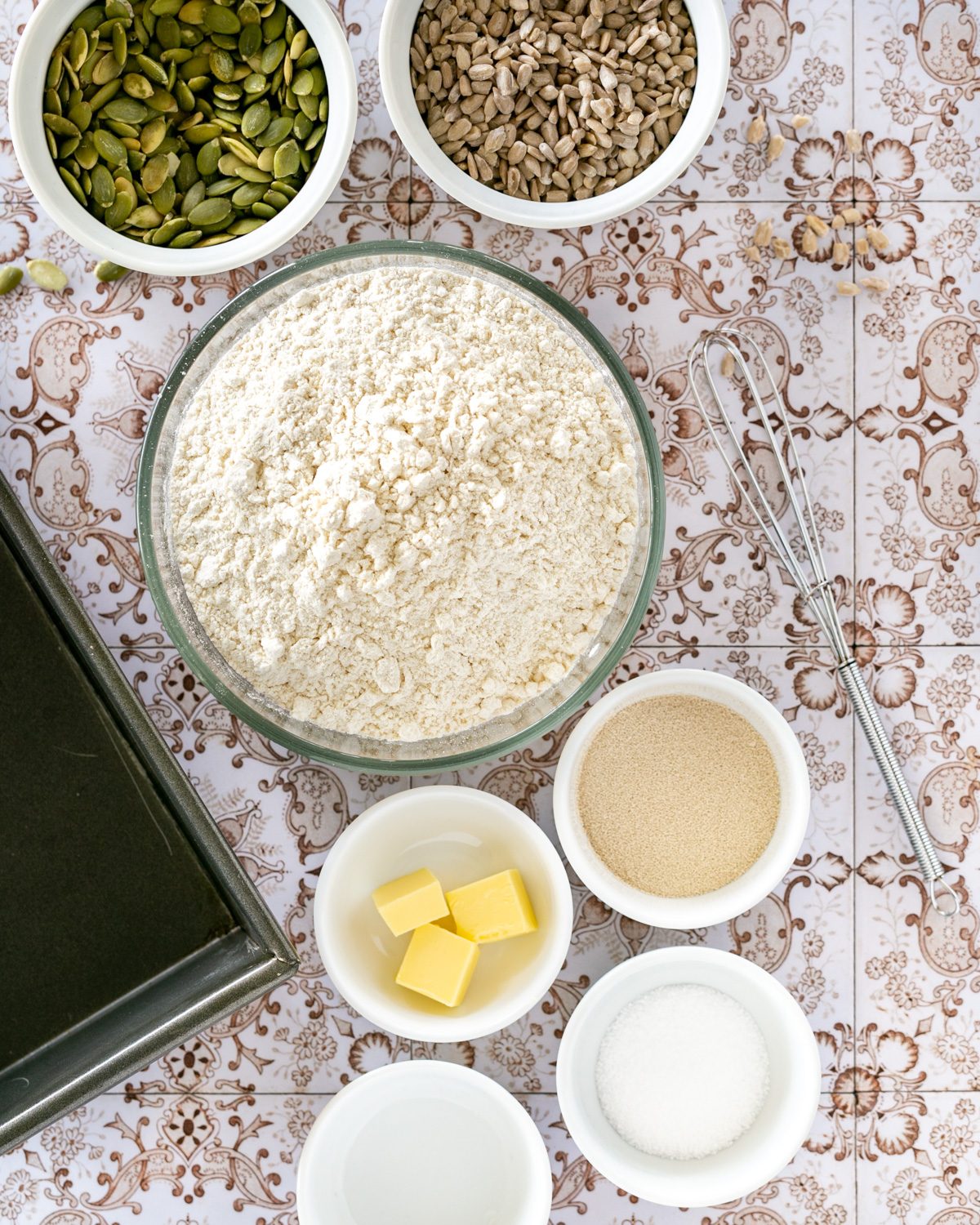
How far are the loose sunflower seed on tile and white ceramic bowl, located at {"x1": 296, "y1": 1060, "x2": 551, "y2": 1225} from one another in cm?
87

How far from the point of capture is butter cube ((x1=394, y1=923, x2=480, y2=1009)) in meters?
0.94

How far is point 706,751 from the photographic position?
982mm

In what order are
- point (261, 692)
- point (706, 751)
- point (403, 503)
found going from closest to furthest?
point (403, 503) < point (261, 692) < point (706, 751)

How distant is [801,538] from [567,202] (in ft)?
1.38

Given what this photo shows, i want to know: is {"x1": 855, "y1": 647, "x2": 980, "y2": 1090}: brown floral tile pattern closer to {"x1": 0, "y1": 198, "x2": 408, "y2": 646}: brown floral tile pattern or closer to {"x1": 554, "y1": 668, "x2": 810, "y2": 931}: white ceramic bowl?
{"x1": 554, "y1": 668, "x2": 810, "y2": 931}: white ceramic bowl

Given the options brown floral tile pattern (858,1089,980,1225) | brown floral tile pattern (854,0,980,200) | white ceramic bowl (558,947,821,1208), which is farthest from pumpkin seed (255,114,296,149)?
brown floral tile pattern (858,1089,980,1225)

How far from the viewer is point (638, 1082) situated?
39.1 inches

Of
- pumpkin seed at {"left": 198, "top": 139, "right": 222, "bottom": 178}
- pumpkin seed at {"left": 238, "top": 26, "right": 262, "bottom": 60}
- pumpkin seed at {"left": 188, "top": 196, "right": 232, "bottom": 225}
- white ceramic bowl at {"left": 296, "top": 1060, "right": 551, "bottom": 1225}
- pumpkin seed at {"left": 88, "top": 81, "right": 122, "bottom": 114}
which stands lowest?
white ceramic bowl at {"left": 296, "top": 1060, "right": 551, "bottom": 1225}

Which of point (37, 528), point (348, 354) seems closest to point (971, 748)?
point (348, 354)

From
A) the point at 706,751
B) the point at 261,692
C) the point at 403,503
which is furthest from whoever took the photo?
the point at 706,751

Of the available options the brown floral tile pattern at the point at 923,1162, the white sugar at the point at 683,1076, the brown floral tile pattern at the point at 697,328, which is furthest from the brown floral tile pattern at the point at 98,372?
the brown floral tile pattern at the point at 923,1162

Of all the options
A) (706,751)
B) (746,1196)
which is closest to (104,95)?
(706,751)

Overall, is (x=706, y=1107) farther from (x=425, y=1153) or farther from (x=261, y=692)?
(x=261, y=692)

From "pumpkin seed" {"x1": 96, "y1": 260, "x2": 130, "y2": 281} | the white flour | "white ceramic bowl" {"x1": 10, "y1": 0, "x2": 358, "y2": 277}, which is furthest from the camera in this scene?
"pumpkin seed" {"x1": 96, "y1": 260, "x2": 130, "y2": 281}
